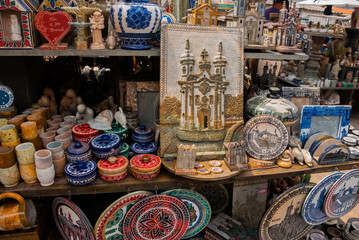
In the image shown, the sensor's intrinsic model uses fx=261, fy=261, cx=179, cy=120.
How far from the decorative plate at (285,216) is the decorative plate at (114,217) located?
1.06m

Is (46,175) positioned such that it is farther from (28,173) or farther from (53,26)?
(53,26)

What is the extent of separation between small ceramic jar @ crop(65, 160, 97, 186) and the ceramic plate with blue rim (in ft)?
5.98

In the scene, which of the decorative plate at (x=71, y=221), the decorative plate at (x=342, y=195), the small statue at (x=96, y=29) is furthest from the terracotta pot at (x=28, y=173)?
the decorative plate at (x=342, y=195)

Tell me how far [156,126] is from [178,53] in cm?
65

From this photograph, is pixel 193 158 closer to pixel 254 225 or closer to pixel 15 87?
pixel 254 225

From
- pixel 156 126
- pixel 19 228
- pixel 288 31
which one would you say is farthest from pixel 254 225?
pixel 19 228

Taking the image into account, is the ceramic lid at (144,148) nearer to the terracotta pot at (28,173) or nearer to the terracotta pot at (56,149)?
the terracotta pot at (56,149)

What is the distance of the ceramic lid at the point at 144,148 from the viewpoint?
2.13 metres

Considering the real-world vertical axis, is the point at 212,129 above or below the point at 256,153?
above

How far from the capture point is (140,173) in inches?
76.6

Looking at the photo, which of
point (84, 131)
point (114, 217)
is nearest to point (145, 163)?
point (114, 217)

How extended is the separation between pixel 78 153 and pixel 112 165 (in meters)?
0.26

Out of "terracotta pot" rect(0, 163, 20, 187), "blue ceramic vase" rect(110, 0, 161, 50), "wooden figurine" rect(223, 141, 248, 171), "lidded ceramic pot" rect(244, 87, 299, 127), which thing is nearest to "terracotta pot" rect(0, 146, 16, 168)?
"terracotta pot" rect(0, 163, 20, 187)

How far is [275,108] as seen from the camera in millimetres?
2254
